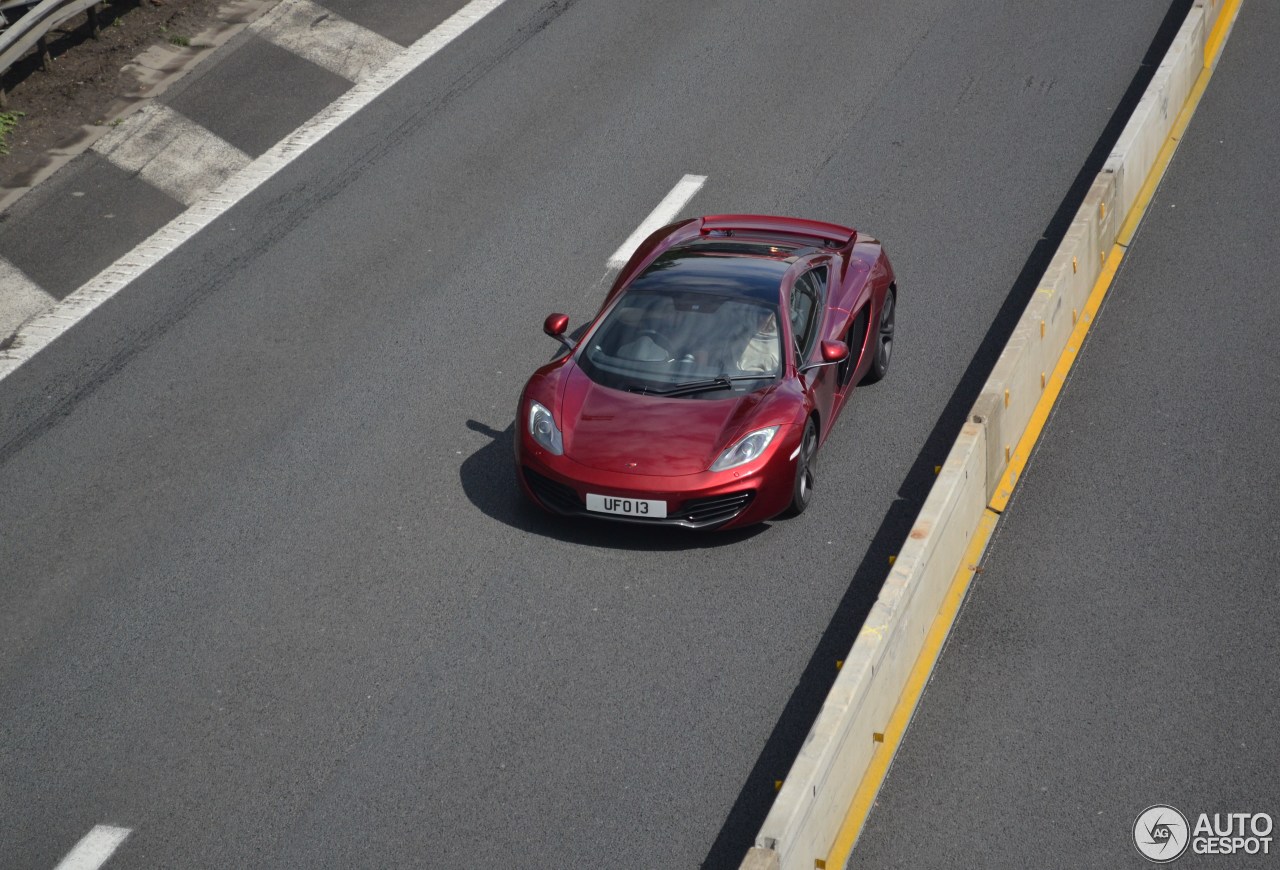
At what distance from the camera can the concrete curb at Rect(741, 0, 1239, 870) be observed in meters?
6.10

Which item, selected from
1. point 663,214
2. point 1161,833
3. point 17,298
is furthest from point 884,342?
point 17,298

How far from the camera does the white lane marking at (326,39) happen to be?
1672 centimetres

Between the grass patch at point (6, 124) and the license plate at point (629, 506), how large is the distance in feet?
31.2

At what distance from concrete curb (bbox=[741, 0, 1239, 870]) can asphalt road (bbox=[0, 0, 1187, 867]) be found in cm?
54

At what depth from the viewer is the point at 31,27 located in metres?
15.2

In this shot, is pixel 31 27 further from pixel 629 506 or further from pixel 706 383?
pixel 629 506

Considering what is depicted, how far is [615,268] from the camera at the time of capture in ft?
41.1

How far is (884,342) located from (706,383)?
2.16m

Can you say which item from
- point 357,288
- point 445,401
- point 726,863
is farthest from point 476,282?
point 726,863

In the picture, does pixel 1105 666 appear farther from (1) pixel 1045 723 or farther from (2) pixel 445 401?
(2) pixel 445 401

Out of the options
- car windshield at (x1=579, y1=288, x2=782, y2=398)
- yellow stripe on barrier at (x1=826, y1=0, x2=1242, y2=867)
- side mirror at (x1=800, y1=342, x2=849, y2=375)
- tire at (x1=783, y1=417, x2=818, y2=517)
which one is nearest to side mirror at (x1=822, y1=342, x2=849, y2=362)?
side mirror at (x1=800, y1=342, x2=849, y2=375)

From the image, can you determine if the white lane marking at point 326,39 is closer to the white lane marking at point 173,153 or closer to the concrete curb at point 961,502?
the white lane marking at point 173,153

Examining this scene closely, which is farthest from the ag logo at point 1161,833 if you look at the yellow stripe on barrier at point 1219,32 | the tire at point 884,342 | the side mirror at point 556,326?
the yellow stripe on barrier at point 1219,32

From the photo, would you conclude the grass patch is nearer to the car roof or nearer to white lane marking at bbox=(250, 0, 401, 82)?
white lane marking at bbox=(250, 0, 401, 82)
